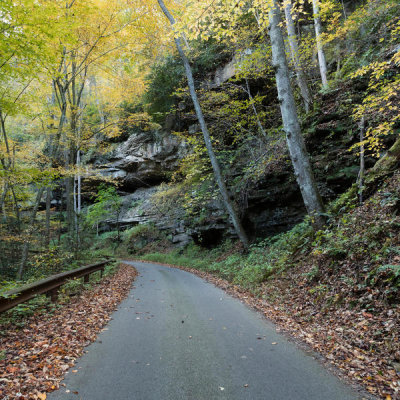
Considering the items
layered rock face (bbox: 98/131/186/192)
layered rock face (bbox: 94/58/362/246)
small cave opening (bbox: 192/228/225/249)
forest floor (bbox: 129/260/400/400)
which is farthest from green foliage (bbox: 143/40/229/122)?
forest floor (bbox: 129/260/400/400)

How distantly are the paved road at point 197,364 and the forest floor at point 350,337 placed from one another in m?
0.29

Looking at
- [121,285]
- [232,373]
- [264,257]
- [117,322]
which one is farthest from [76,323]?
[264,257]

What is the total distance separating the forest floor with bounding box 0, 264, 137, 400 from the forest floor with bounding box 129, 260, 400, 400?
3.64 meters

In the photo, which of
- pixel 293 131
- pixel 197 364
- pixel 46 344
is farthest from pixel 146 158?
pixel 197 364

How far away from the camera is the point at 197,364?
3.45 m

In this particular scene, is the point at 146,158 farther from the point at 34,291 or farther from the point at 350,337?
the point at 350,337

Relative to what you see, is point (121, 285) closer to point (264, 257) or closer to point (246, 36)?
point (264, 257)

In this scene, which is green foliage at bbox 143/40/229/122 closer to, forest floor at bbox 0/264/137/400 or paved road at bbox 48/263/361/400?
forest floor at bbox 0/264/137/400

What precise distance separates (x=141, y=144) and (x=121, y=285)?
19411 millimetres

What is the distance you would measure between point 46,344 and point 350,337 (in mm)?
4870

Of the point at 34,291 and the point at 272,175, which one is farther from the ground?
the point at 272,175

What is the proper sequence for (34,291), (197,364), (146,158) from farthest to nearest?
(146,158) → (34,291) → (197,364)

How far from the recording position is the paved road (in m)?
2.81

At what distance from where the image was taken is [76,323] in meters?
5.06
